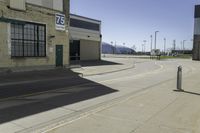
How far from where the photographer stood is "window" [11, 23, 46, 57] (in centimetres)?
2100

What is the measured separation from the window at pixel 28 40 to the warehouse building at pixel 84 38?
15027mm

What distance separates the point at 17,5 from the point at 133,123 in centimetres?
1680

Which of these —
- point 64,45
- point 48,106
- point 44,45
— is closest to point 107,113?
point 48,106

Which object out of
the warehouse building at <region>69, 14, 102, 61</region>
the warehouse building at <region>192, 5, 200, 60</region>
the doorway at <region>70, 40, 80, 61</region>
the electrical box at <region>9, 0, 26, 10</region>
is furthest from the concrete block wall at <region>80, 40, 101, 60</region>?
the warehouse building at <region>192, 5, 200, 60</region>

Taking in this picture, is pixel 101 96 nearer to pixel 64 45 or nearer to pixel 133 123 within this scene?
pixel 133 123

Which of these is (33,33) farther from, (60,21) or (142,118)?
(142,118)

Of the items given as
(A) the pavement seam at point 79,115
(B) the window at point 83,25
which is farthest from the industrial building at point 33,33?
(B) the window at point 83,25

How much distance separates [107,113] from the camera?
7.76 meters

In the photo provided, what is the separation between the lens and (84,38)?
42125 mm

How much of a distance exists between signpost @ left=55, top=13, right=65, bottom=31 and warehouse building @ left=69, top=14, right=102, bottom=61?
12.8 meters

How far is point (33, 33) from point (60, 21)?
3594 millimetres

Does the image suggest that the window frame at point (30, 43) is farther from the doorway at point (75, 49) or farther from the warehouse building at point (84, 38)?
the doorway at point (75, 49)

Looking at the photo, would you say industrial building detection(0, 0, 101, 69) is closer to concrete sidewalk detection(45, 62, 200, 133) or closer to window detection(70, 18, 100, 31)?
window detection(70, 18, 100, 31)

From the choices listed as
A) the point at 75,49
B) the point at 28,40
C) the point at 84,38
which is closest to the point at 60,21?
the point at 28,40
